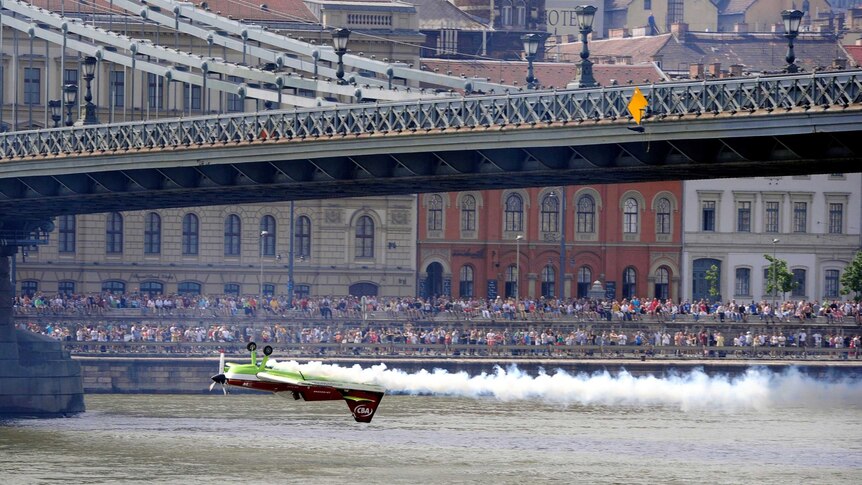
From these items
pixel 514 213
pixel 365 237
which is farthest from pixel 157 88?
pixel 514 213

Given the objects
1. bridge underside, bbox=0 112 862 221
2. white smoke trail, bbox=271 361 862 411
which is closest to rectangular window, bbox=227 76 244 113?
white smoke trail, bbox=271 361 862 411

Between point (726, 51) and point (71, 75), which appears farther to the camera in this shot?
point (726, 51)

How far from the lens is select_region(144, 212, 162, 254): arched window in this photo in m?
116

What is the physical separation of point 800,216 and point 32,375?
5260cm

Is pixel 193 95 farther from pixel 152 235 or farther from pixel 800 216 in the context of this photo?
pixel 800 216

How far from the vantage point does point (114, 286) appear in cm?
11394

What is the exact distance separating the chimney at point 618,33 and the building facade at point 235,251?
129 feet

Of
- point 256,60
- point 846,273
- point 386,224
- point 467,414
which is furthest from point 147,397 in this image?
point 846,273

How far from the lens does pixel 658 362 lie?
97438 mm

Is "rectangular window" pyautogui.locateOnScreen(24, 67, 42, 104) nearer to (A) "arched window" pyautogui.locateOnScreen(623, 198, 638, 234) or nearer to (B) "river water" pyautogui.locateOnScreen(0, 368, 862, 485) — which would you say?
(B) "river water" pyautogui.locateOnScreen(0, 368, 862, 485)

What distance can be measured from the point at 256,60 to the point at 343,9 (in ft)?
40.4

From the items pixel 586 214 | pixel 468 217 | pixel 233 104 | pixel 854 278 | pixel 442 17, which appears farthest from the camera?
pixel 442 17

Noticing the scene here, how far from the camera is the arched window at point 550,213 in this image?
403 ft

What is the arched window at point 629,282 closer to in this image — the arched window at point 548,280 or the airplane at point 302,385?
the arched window at point 548,280
